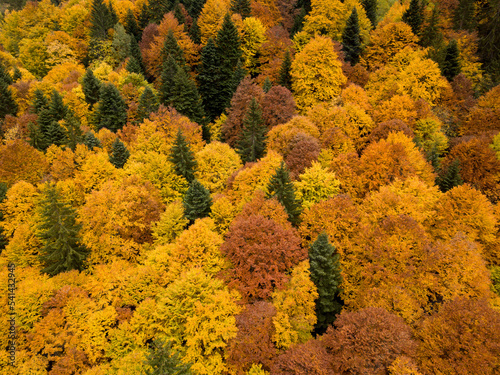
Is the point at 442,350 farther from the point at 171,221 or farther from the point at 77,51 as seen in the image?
the point at 77,51

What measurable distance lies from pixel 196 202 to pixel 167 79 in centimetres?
2817

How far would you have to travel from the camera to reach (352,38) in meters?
59.0

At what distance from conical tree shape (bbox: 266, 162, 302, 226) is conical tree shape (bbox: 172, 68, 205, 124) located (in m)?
25.9

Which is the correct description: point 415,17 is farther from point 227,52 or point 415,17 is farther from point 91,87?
point 91,87

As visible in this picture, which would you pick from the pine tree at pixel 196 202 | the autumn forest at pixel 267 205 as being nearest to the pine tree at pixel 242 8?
the autumn forest at pixel 267 205

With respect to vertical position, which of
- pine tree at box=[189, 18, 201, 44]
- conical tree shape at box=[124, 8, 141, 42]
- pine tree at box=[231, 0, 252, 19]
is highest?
pine tree at box=[231, 0, 252, 19]

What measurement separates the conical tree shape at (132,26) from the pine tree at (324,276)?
2739 inches

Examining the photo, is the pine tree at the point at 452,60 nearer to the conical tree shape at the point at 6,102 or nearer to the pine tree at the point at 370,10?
the pine tree at the point at 370,10

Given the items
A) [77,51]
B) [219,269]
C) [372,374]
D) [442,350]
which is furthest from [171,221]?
[77,51]

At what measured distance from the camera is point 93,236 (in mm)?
37406

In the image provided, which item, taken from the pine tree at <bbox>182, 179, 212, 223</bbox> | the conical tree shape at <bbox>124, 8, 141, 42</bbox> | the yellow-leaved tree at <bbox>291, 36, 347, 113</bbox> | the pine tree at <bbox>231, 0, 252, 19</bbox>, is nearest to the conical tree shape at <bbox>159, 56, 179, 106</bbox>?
the yellow-leaved tree at <bbox>291, 36, 347, 113</bbox>

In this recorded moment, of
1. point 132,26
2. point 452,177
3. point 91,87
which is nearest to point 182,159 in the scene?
point 91,87

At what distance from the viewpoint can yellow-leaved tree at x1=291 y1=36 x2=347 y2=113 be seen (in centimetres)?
5159

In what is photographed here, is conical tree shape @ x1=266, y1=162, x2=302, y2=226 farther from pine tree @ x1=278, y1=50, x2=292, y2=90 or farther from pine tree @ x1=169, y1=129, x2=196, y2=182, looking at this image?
pine tree @ x1=278, y1=50, x2=292, y2=90
